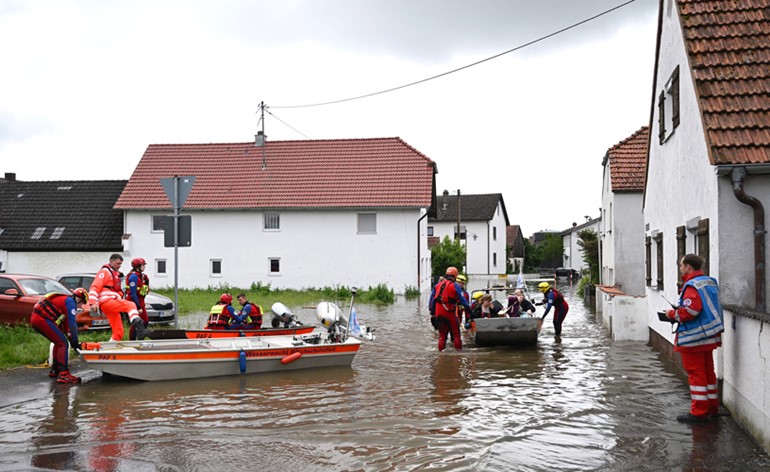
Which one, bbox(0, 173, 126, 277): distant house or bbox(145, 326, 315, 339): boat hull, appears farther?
bbox(0, 173, 126, 277): distant house

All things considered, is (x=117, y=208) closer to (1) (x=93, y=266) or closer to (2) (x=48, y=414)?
(1) (x=93, y=266)

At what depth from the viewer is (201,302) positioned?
88.6 feet

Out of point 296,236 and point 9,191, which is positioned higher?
point 9,191

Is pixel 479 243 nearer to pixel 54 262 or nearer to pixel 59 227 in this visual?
pixel 59 227

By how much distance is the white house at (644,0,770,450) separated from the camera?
7676mm

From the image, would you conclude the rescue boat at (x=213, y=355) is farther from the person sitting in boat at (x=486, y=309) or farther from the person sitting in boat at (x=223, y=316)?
the person sitting in boat at (x=486, y=309)

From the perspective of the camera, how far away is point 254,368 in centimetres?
1180

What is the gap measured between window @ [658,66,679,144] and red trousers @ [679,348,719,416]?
5078 millimetres

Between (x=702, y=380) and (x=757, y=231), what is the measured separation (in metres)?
2.01

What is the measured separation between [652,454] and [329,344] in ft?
20.2

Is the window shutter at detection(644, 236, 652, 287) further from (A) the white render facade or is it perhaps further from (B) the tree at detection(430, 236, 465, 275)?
(A) the white render facade

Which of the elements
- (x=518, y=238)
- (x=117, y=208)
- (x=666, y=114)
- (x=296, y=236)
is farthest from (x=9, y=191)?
(x=518, y=238)

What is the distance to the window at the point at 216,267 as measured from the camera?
3519 centimetres

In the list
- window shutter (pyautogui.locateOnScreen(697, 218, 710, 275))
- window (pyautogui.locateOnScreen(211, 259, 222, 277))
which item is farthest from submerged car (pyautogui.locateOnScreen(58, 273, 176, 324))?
window (pyautogui.locateOnScreen(211, 259, 222, 277))
